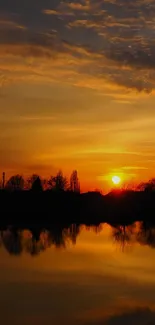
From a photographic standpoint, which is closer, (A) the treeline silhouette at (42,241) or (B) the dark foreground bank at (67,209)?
(A) the treeline silhouette at (42,241)

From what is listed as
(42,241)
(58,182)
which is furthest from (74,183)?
(42,241)

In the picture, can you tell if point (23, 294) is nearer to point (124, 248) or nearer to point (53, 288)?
point (53, 288)

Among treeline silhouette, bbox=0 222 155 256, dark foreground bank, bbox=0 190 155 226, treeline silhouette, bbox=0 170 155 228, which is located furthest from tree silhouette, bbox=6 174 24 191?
treeline silhouette, bbox=0 222 155 256

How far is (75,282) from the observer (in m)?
19.2

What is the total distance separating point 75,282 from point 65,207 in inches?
1955

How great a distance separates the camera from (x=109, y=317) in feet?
44.6

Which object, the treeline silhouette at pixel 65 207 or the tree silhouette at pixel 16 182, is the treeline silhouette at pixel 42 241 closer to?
the treeline silhouette at pixel 65 207

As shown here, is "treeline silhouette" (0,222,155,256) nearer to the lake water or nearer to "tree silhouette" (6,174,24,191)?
the lake water

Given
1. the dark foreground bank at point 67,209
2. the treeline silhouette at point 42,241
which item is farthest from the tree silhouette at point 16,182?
the treeline silhouette at point 42,241

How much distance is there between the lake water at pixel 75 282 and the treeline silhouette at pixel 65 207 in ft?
58.8

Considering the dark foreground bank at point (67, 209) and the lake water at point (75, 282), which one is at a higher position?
the dark foreground bank at point (67, 209)

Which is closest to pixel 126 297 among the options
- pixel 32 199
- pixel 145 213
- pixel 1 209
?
pixel 1 209

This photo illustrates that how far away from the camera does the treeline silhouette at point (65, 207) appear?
5809 cm

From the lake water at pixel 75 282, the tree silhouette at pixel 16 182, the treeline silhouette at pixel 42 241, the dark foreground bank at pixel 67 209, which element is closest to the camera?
the lake water at pixel 75 282
